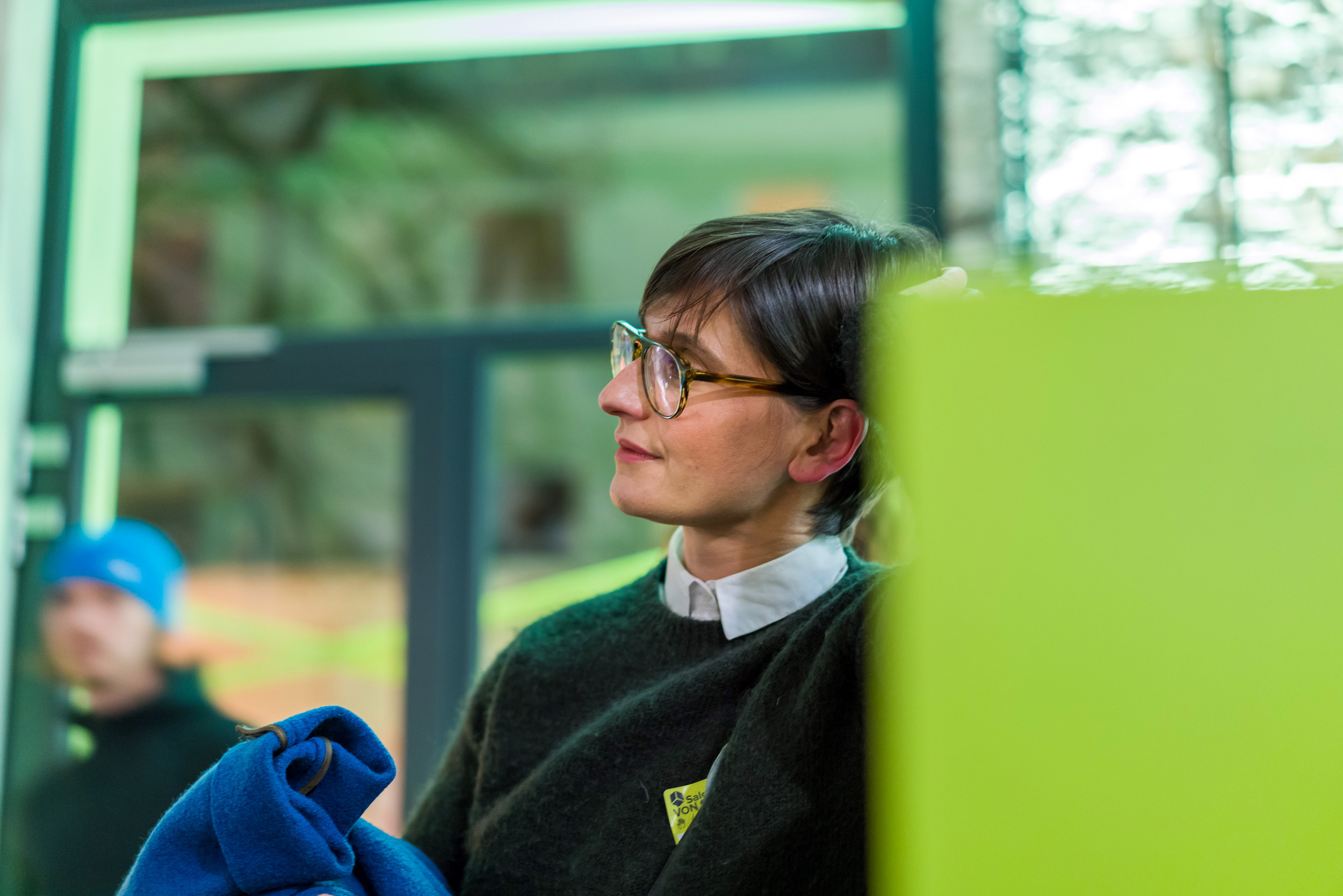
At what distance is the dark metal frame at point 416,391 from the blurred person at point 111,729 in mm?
336

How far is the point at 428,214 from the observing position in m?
2.73

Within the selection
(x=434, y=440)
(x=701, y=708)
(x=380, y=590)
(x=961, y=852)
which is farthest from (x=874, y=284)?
(x=380, y=590)

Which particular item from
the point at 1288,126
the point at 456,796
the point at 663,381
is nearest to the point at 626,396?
the point at 663,381

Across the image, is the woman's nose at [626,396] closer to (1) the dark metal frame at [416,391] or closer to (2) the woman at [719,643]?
(2) the woman at [719,643]

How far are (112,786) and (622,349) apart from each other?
1.70 meters

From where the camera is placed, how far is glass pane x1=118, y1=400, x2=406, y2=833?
2.56 m

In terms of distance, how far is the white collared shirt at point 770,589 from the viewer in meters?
0.88

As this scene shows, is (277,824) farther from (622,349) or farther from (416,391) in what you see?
(416,391)

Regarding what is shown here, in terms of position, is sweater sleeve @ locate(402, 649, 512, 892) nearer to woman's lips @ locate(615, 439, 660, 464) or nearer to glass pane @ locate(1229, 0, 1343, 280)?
woman's lips @ locate(615, 439, 660, 464)

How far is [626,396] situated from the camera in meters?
0.87

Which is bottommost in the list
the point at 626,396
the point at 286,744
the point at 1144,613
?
the point at 286,744

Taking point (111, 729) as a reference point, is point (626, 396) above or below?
above

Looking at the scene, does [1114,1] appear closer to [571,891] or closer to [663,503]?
[663,503]

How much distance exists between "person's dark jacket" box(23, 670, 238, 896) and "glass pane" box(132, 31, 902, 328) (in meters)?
1.02
